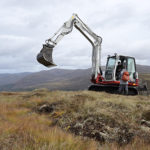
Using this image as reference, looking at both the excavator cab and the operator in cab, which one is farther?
the excavator cab

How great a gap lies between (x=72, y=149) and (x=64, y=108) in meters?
4.79

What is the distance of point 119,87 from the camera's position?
1538cm

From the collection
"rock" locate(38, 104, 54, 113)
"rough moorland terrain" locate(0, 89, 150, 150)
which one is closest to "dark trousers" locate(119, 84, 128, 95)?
"rough moorland terrain" locate(0, 89, 150, 150)

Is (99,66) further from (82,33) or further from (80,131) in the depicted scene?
(80,131)

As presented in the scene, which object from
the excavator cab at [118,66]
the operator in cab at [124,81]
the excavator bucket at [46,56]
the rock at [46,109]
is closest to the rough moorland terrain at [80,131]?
the rock at [46,109]

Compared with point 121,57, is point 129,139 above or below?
below

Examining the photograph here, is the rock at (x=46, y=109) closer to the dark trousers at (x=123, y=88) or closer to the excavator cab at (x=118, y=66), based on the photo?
the dark trousers at (x=123, y=88)

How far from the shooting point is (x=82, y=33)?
16.2m

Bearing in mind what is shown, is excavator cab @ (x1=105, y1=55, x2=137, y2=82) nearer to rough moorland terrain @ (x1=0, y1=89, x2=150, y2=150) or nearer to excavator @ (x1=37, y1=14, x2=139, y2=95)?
excavator @ (x1=37, y1=14, x2=139, y2=95)

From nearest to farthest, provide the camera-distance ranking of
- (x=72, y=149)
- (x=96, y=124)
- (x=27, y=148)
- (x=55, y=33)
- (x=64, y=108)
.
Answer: (x=27, y=148)
(x=72, y=149)
(x=96, y=124)
(x=64, y=108)
(x=55, y=33)

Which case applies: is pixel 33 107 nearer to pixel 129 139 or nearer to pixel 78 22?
Result: pixel 129 139

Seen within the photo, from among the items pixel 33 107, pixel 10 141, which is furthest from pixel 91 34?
pixel 10 141

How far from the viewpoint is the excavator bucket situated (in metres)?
12.9

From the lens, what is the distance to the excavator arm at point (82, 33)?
13.1 meters
